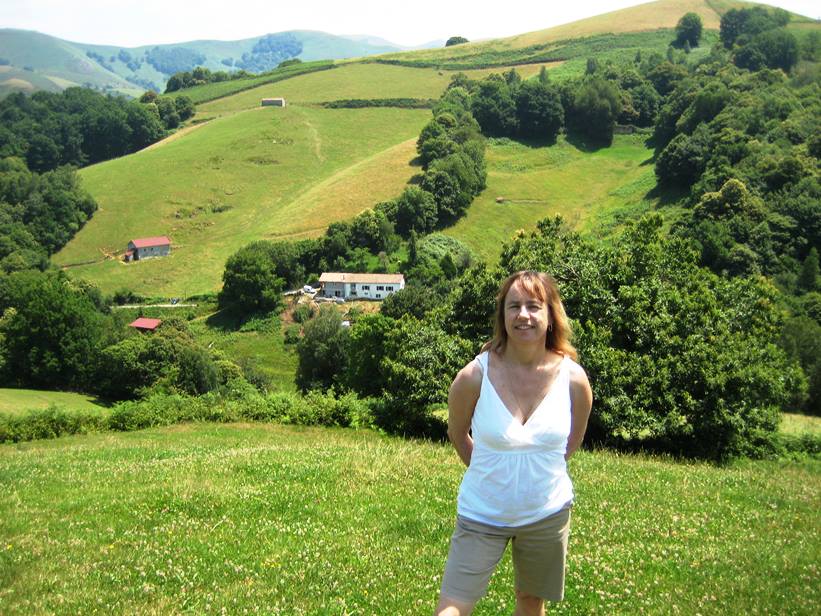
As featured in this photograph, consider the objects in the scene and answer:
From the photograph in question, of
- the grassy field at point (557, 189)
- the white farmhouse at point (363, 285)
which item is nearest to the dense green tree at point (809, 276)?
the grassy field at point (557, 189)

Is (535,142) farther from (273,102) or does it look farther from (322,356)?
(322,356)

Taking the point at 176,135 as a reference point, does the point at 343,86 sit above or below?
above

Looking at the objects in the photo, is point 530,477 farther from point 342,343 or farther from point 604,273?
point 342,343

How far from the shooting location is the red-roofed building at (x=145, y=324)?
2714 inches

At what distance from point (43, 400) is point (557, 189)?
76.6 m

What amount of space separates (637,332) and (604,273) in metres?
3.58

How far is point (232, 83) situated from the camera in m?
166

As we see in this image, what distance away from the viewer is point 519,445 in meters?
5.15

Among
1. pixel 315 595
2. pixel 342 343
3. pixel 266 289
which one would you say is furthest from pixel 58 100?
pixel 315 595

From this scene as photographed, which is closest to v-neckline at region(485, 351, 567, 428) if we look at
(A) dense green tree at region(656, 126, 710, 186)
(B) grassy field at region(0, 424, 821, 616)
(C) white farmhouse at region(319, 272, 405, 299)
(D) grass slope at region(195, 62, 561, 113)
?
(B) grassy field at region(0, 424, 821, 616)

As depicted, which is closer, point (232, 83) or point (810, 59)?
point (810, 59)

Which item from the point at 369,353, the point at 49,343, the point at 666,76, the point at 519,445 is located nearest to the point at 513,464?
the point at 519,445

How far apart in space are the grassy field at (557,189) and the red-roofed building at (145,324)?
39.0 m

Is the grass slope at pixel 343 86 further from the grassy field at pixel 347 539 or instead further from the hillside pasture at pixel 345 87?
the grassy field at pixel 347 539
